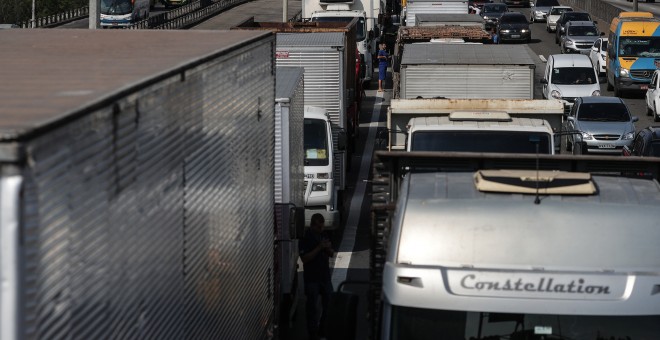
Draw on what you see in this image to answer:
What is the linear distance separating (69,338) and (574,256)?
3.18 metres

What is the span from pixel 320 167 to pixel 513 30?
4253cm

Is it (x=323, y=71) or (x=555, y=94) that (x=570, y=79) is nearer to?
(x=555, y=94)

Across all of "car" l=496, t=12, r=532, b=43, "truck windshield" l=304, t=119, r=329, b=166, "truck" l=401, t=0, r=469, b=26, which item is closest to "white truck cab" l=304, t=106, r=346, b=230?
"truck windshield" l=304, t=119, r=329, b=166

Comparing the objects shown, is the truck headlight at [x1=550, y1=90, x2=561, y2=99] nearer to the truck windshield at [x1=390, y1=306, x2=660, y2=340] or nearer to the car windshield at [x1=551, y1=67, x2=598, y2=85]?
the car windshield at [x1=551, y1=67, x2=598, y2=85]

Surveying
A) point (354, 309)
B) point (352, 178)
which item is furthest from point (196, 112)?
point (352, 178)

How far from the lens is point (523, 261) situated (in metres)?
6.65

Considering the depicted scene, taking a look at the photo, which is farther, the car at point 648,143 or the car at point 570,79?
the car at point 570,79

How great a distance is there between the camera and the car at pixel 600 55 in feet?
159

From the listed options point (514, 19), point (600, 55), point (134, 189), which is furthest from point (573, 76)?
point (134, 189)

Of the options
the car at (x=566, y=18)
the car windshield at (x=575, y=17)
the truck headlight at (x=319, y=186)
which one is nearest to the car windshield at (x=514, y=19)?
the car at (x=566, y=18)

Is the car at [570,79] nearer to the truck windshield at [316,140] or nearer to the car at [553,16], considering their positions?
the truck windshield at [316,140]

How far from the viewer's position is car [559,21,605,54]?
54.7 meters

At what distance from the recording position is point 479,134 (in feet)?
46.0

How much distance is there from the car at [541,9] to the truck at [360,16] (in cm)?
2387
